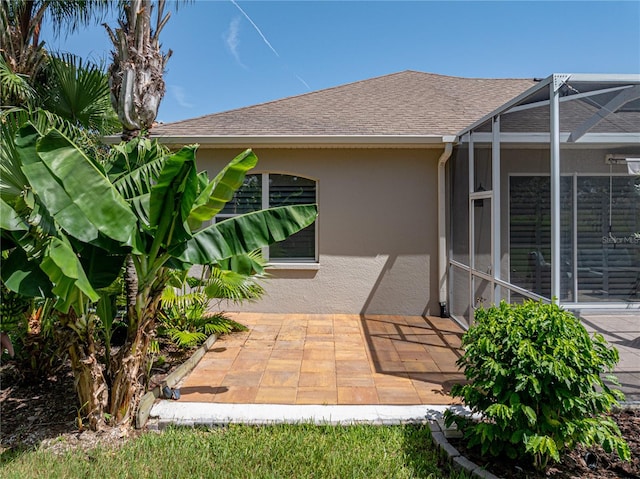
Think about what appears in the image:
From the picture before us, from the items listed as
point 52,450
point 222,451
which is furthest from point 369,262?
point 52,450

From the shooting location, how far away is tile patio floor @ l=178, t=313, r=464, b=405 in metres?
4.85

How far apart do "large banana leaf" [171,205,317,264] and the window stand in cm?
453

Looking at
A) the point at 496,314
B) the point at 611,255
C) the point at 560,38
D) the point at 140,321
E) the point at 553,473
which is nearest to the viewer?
the point at 553,473

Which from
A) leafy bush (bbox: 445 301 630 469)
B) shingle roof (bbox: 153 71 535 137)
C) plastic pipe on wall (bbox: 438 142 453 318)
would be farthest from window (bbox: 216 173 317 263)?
leafy bush (bbox: 445 301 630 469)

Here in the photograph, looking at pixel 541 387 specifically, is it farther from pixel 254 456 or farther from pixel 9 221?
pixel 9 221

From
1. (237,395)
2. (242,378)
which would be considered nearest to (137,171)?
(237,395)

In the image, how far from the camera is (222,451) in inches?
146

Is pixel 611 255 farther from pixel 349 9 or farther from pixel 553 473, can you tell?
pixel 349 9

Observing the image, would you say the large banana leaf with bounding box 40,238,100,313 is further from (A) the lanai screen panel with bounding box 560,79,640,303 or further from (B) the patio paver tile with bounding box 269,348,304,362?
(A) the lanai screen panel with bounding box 560,79,640,303

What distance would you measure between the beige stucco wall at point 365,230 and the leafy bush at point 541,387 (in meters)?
5.42

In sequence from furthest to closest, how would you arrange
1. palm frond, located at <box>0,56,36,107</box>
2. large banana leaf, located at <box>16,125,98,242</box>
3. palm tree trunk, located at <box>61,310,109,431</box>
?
palm frond, located at <box>0,56,36,107</box> < palm tree trunk, located at <box>61,310,109,431</box> < large banana leaf, located at <box>16,125,98,242</box>

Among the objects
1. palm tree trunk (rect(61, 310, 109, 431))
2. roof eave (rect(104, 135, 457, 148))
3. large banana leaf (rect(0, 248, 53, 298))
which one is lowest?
palm tree trunk (rect(61, 310, 109, 431))

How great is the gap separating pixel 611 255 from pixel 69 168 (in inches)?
216

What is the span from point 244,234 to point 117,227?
4.21ft
